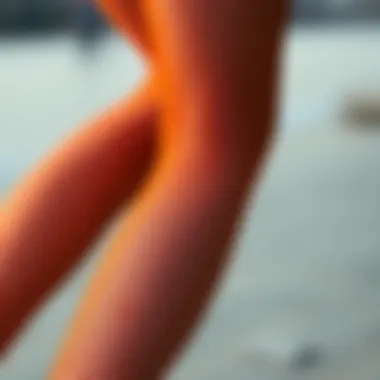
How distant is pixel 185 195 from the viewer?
1.33ft

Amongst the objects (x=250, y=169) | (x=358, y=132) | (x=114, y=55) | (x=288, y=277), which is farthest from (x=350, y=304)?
(x=114, y=55)

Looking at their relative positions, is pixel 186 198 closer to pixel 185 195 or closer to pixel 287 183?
pixel 185 195

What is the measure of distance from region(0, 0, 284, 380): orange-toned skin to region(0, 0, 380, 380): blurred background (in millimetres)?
55

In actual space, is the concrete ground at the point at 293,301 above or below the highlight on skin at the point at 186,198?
below

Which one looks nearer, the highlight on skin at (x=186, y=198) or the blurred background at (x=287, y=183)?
the highlight on skin at (x=186, y=198)

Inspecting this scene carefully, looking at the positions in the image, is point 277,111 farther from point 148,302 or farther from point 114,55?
point 114,55

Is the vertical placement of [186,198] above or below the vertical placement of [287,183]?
above

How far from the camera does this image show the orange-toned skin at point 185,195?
39cm

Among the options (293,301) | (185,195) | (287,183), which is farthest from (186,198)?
(287,183)

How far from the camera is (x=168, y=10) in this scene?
1.30 ft

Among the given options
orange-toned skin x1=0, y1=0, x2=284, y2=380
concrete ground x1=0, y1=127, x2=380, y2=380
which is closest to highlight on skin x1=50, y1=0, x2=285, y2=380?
orange-toned skin x1=0, y1=0, x2=284, y2=380

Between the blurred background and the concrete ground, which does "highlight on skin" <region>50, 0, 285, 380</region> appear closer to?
the blurred background

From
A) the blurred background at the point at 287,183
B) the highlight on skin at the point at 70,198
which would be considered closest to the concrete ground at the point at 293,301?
the blurred background at the point at 287,183

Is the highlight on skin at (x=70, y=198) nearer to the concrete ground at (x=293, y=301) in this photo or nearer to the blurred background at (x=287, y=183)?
the blurred background at (x=287, y=183)
